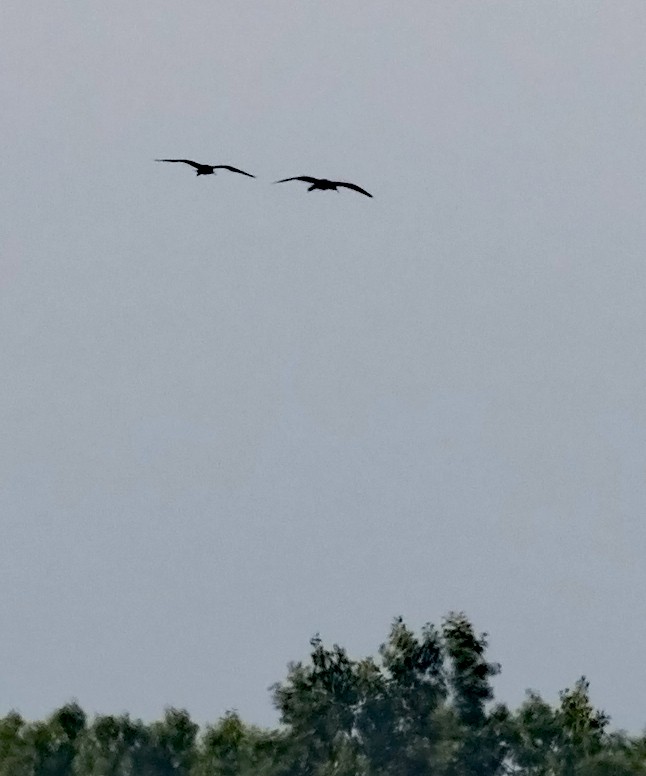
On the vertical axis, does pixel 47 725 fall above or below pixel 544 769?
above

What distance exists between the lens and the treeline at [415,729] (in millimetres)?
107312

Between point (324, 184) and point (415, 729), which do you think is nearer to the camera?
point (324, 184)

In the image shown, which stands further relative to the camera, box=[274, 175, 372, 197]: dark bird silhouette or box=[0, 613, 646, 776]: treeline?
box=[0, 613, 646, 776]: treeline

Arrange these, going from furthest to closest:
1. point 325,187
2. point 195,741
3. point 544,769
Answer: point 195,741 < point 544,769 < point 325,187

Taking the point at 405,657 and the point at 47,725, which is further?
the point at 47,725

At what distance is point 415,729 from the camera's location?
109 metres

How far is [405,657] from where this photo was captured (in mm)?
111125

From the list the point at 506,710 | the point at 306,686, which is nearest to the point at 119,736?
the point at 306,686

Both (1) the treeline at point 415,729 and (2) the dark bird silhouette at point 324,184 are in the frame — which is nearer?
(2) the dark bird silhouette at point 324,184

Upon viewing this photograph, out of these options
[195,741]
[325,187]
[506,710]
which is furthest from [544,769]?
[325,187]

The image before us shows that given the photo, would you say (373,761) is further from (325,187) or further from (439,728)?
(325,187)

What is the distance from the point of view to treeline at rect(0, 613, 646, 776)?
107312 millimetres

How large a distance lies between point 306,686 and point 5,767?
17491 mm

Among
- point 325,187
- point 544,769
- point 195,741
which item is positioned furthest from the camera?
point 195,741
